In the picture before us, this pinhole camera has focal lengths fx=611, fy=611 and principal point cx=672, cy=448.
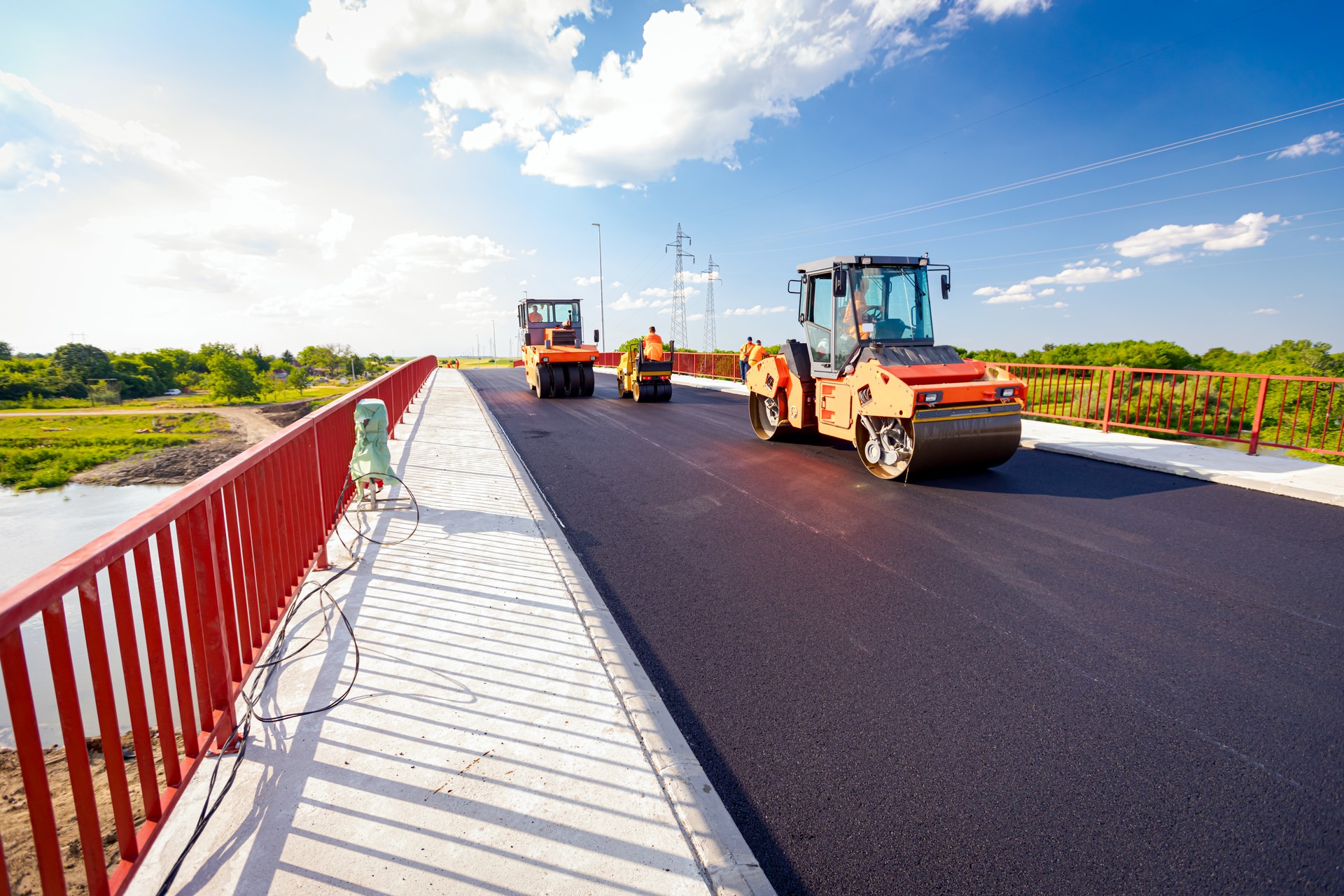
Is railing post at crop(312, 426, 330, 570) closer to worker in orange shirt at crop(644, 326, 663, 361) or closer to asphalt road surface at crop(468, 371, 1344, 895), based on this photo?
asphalt road surface at crop(468, 371, 1344, 895)

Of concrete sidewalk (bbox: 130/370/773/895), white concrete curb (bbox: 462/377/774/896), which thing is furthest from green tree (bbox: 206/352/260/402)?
white concrete curb (bbox: 462/377/774/896)

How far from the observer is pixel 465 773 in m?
2.52

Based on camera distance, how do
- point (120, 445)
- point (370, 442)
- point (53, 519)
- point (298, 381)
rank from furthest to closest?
point (298, 381) → point (120, 445) → point (53, 519) → point (370, 442)

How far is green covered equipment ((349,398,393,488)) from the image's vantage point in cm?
598

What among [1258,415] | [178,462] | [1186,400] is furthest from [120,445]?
[1258,415]

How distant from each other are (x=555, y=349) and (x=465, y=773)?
18.1m

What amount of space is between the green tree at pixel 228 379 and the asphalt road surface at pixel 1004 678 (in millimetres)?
93670

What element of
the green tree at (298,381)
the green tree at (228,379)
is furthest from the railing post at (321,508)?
the green tree at (298,381)

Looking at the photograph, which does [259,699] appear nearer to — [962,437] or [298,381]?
[962,437]

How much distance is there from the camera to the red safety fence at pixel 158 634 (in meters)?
1.60

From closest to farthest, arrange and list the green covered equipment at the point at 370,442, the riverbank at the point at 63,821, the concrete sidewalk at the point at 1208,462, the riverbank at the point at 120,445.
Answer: the riverbank at the point at 63,821 < the green covered equipment at the point at 370,442 < the concrete sidewalk at the point at 1208,462 < the riverbank at the point at 120,445

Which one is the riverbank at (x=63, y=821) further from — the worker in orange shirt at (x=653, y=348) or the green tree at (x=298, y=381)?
the green tree at (x=298, y=381)

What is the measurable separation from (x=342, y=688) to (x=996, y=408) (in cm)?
726

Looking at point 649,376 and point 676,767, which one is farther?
point 649,376
